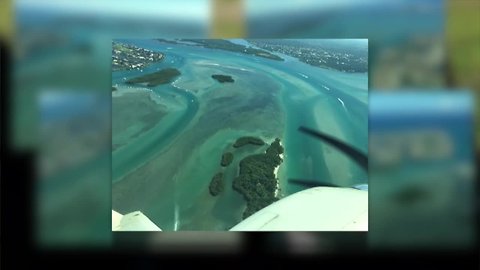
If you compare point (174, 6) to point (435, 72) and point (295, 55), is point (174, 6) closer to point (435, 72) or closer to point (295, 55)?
point (295, 55)

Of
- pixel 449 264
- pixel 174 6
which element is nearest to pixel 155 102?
pixel 174 6

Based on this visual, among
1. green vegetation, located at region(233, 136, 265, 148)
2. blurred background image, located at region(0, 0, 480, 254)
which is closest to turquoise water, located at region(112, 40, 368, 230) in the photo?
green vegetation, located at region(233, 136, 265, 148)

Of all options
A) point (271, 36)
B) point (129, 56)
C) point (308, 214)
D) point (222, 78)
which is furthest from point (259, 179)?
point (129, 56)

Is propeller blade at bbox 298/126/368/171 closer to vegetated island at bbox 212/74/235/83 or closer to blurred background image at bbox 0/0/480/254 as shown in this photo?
blurred background image at bbox 0/0/480/254

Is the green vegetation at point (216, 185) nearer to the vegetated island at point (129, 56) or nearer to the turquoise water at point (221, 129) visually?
the turquoise water at point (221, 129)

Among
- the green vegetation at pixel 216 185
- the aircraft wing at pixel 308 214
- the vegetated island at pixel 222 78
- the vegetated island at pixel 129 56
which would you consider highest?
the vegetated island at pixel 129 56

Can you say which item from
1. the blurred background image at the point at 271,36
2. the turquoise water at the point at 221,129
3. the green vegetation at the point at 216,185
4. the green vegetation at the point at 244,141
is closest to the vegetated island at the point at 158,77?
the turquoise water at the point at 221,129
